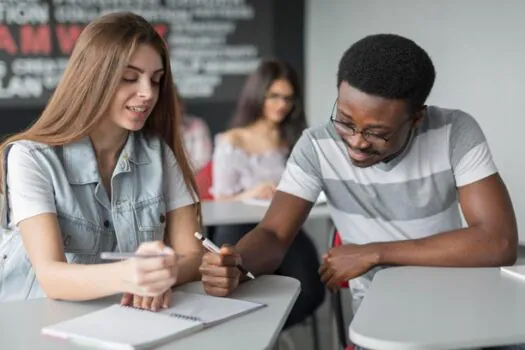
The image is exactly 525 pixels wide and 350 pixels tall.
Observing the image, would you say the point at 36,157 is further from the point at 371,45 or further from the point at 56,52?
the point at 56,52

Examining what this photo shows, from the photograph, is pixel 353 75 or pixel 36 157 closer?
pixel 36 157

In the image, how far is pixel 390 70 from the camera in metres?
2.11

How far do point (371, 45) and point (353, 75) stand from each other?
0.37 feet

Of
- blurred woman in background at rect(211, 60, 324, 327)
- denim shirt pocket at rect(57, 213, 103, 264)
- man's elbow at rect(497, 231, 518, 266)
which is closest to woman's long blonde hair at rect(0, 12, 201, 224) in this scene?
denim shirt pocket at rect(57, 213, 103, 264)

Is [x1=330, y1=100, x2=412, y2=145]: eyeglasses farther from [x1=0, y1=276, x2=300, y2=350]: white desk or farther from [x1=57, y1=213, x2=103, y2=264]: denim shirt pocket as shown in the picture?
[x1=57, y1=213, x2=103, y2=264]: denim shirt pocket

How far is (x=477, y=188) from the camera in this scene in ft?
7.23

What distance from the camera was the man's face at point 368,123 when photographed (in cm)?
209

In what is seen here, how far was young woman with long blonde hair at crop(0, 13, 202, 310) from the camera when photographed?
1937mm

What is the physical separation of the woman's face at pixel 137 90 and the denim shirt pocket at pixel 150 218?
212mm

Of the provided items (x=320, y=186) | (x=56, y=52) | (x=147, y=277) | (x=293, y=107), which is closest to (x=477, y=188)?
(x=320, y=186)

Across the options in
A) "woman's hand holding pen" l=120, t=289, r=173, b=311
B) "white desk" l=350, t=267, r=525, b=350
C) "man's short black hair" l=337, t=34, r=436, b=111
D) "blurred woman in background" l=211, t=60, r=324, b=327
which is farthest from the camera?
"blurred woman in background" l=211, t=60, r=324, b=327

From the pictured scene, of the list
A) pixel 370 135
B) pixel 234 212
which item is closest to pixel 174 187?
pixel 370 135

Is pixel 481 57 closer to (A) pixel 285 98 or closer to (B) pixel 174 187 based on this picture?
(A) pixel 285 98

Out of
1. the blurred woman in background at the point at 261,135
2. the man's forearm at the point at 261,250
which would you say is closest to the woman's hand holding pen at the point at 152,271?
the man's forearm at the point at 261,250
